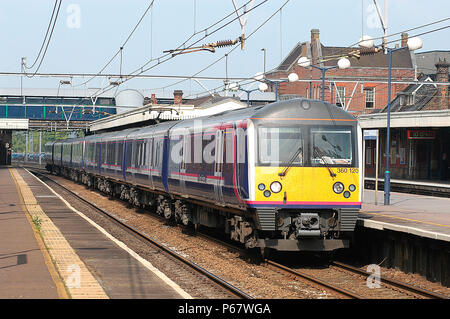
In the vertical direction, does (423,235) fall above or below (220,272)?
above

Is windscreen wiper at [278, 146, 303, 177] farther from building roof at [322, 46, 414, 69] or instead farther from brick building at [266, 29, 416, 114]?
building roof at [322, 46, 414, 69]

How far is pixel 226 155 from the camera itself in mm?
15242

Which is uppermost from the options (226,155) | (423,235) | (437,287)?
(226,155)

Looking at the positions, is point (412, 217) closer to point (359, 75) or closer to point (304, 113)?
point (304, 113)

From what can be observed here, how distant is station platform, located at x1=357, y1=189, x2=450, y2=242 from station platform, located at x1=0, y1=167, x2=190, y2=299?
5.01 metres

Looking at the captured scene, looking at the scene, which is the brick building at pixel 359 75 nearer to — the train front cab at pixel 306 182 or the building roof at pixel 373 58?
the building roof at pixel 373 58

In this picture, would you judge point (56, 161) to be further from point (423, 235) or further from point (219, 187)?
point (423, 235)

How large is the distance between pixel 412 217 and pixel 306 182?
450 cm

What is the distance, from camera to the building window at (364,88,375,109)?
6681 centimetres

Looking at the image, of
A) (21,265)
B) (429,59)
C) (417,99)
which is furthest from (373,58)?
(21,265)

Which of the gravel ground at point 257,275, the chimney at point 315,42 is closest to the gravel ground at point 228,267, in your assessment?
the gravel ground at point 257,275
